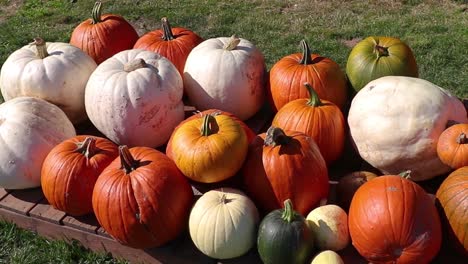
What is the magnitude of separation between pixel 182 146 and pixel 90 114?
34.8 inches

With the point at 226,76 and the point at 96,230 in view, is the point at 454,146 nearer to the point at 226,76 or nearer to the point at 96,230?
the point at 226,76

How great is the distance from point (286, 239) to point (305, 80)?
116 centimetres

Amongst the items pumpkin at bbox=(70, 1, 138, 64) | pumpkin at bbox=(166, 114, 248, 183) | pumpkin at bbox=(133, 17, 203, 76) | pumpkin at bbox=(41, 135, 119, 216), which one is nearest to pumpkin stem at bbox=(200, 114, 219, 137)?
pumpkin at bbox=(166, 114, 248, 183)

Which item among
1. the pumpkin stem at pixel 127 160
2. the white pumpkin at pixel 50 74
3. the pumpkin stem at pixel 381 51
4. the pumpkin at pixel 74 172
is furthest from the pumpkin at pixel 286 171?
A: the white pumpkin at pixel 50 74

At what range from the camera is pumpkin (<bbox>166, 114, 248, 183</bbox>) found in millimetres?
2734

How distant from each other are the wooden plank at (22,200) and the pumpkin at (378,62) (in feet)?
6.68

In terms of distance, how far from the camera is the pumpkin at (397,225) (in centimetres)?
242

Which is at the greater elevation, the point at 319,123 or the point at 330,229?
the point at 319,123

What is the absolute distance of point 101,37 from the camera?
399cm

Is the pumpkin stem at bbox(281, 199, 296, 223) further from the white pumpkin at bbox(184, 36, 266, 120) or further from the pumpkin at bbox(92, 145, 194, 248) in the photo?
the white pumpkin at bbox(184, 36, 266, 120)

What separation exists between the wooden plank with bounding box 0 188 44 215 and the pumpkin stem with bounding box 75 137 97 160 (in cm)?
50

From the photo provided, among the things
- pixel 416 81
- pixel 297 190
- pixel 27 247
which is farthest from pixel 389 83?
pixel 27 247

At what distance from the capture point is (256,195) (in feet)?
9.45

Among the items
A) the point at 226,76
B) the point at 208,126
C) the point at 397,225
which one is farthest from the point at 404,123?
the point at 226,76
